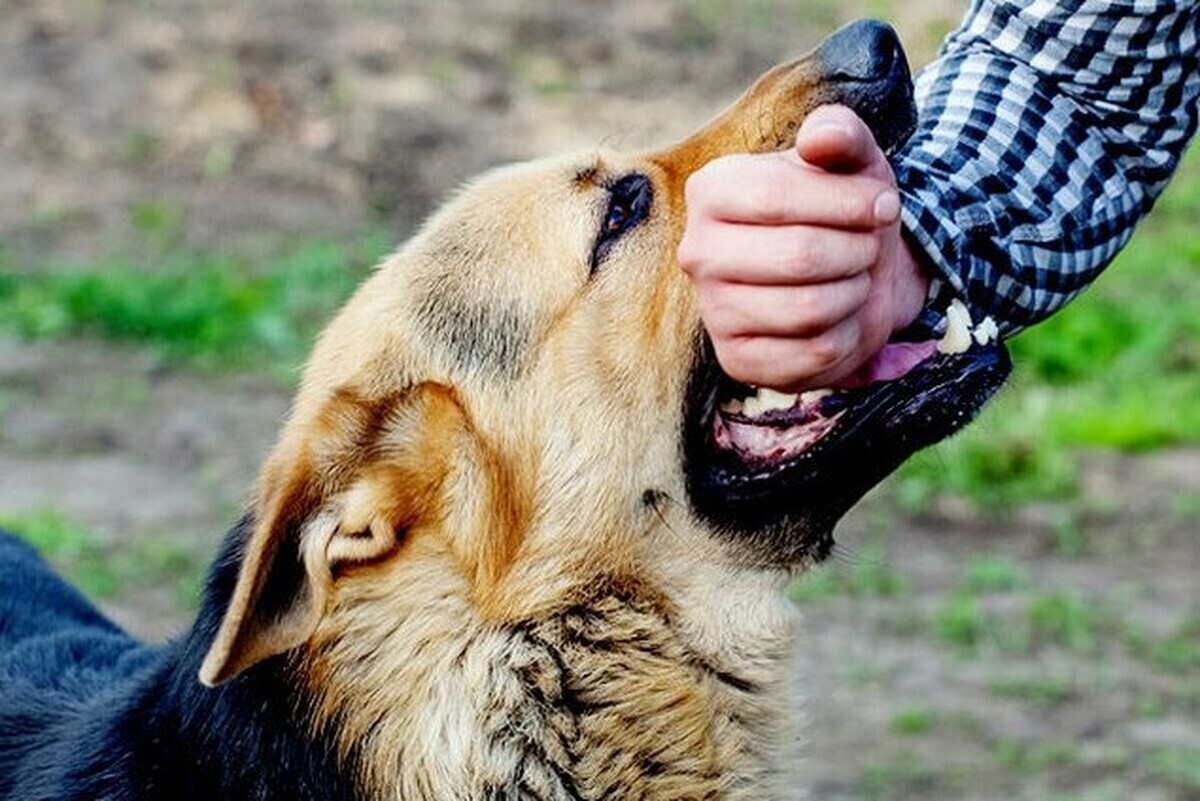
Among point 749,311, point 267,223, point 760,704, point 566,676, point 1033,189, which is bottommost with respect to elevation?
point 267,223

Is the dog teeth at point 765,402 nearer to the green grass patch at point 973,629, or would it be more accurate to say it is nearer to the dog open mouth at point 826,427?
the dog open mouth at point 826,427

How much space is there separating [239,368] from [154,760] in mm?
5506

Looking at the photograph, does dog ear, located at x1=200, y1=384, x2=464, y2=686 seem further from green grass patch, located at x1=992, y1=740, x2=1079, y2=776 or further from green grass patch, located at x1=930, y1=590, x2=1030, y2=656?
green grass patch, located at x1=930, y1=590, x2=1030, y2=656

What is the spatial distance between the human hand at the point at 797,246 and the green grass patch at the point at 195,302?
579 cm

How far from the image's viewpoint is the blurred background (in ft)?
21.7

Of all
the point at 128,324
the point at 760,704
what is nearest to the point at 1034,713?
the point at 760,704

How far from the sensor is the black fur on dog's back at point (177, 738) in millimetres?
3748

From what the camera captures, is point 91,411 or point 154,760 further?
point 91,411

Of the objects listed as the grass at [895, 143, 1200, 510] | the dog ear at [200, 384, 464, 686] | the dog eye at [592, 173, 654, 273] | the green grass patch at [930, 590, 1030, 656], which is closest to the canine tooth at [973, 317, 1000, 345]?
the dog eye at [592, 173, 654, 273]

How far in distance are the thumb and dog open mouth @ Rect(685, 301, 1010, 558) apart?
21.1 inches

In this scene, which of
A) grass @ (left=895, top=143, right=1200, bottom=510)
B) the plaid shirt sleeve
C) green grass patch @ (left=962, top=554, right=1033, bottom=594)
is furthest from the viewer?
grass @ (left=895, top=143, right=1200, bottom=510)

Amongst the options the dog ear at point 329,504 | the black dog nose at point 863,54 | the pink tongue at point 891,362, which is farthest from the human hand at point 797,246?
the dog ear at point 329,504

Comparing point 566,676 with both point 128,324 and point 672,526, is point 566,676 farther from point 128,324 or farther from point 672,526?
point 128,324

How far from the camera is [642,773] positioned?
3941mm
